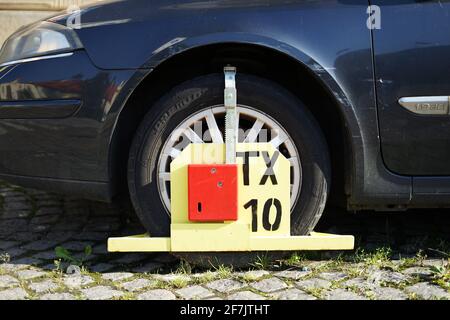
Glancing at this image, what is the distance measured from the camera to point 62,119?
2.48m

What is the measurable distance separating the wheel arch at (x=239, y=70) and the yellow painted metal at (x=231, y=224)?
0.92 ft

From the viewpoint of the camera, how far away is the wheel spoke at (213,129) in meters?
2.49

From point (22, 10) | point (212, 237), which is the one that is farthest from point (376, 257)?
point (22, 10)

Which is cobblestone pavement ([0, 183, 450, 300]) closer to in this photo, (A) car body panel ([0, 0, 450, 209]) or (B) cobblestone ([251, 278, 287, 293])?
(B) cobblestone ([251, 278, 287, 293])

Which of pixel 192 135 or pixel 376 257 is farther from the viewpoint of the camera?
pixel 376 257

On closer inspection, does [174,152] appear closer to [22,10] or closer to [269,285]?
[269,285]

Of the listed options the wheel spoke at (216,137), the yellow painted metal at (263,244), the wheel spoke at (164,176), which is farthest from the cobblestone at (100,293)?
the wheel spoke at (164,176)

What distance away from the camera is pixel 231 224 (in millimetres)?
2477

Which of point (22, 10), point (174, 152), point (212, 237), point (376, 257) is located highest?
point (22, 10)

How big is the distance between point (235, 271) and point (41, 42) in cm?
137
